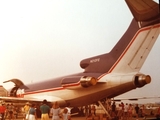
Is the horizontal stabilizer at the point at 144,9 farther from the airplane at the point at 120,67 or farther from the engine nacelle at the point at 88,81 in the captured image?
the engine nacelle at the point at 88,81

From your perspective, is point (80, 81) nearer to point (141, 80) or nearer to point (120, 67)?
point (120, 67)

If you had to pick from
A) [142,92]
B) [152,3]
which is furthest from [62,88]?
[152,3]

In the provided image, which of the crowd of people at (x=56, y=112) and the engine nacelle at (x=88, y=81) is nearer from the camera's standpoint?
the crowd of people at (x=56, y=112)

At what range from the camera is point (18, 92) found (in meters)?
20.6

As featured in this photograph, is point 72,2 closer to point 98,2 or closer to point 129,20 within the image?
point 98,2

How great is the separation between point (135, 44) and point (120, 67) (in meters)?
1.51

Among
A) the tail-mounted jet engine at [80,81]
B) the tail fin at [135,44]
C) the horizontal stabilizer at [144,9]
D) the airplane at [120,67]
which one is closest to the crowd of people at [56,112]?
the airplane at [120,67]

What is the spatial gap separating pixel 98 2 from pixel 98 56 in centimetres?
464

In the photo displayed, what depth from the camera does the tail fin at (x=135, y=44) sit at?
1219 centimetres

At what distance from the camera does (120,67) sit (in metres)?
13.8

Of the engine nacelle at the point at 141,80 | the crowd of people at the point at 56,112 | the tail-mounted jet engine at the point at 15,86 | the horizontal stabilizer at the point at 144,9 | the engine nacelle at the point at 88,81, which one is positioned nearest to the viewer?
the crowd of people at the point at 56,112

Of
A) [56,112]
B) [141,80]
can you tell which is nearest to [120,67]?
[141,80]

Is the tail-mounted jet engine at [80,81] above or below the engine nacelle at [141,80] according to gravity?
above

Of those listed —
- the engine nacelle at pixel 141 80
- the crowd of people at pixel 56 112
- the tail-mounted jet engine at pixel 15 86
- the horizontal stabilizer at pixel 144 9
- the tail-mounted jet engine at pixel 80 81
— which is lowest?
the crowd of people at pixel 56 112
